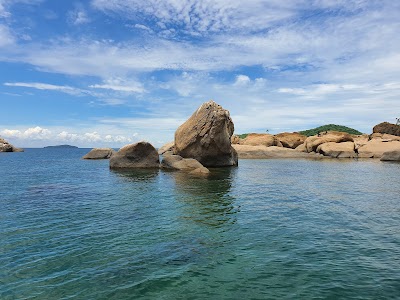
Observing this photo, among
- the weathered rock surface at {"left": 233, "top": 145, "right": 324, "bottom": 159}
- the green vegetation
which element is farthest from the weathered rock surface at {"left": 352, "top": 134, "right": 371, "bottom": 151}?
the green vegetation

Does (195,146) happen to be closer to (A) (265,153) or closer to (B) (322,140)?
(A) (265,153)

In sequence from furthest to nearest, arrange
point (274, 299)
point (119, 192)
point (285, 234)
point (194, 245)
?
point (119, 192) < point (285, 234) < point (194, 245) < point (274, 299)

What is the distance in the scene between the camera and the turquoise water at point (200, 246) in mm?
→ 7391

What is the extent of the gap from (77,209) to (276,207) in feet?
33.7

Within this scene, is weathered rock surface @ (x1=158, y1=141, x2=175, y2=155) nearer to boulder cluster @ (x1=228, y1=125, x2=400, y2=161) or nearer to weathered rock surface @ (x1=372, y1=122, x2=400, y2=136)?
boulder cluster @ (x1=228, y1=125, x2=400, y2=161)

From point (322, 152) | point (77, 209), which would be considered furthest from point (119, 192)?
point (322, 152)

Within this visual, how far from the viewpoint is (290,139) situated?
276 feet

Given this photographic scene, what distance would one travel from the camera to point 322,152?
2564 inches

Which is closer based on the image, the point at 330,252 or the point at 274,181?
the point at 330,252

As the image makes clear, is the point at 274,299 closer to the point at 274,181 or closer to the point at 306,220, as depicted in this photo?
the point at 306,220

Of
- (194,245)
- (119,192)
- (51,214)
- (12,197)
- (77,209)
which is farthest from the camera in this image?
(119,192)

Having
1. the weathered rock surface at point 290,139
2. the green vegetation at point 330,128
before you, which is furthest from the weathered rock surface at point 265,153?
the green vegetation at point 330,128

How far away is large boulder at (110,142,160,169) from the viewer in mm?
37531

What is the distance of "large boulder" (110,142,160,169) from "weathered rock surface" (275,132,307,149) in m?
51.9
